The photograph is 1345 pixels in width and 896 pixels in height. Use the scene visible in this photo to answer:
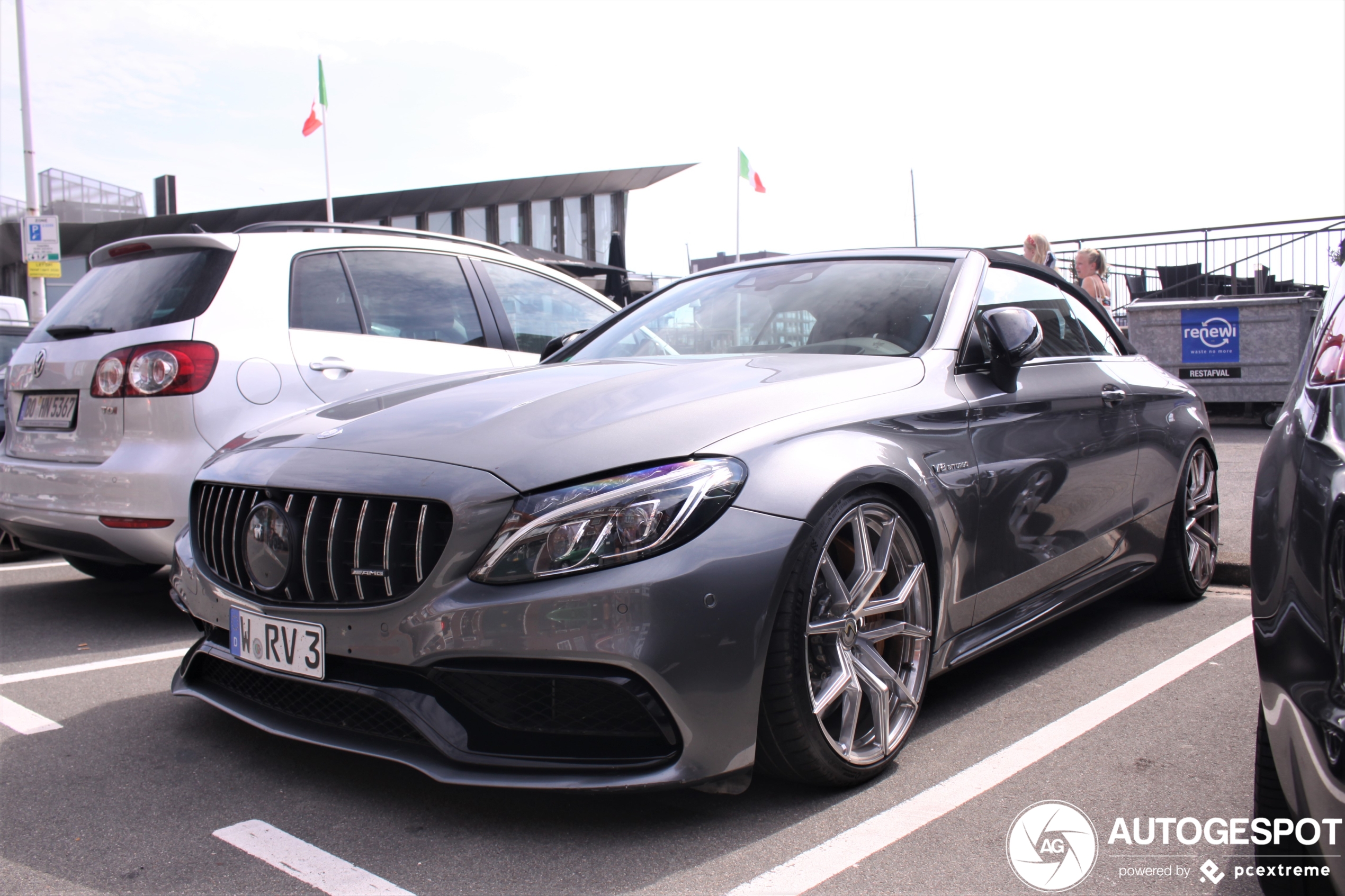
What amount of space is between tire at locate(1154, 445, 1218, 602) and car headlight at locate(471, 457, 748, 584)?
2.90 m

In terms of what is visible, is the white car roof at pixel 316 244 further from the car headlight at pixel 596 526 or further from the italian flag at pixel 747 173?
the italian flag at pixel 747 173

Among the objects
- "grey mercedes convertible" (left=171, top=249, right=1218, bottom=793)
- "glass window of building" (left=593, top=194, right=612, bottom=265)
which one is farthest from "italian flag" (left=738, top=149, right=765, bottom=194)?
"grey mercedes convertible" (left=171, top=249, right=1218, bottom=793)

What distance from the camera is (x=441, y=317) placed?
5180 mm

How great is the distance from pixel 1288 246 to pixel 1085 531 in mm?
11921

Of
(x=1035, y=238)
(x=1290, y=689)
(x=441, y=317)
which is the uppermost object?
(x=1035, y=238)

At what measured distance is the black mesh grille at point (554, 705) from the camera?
7.09 ft

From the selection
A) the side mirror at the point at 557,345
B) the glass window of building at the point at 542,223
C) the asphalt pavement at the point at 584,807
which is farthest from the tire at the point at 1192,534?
the glass window of building at the point at 542,223

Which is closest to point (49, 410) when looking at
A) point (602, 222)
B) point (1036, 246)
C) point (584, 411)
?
point (584, 411)

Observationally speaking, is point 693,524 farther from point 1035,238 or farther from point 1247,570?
point 1035,238

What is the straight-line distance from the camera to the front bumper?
2.12 meters

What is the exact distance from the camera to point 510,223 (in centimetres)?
3378

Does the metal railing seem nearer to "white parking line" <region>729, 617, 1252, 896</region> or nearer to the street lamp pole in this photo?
"white parking line" <region>729, 617, 1252, 896</region>

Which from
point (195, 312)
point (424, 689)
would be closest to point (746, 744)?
point (424, 689)

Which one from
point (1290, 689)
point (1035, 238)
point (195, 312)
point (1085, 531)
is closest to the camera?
point (1290, 689)
